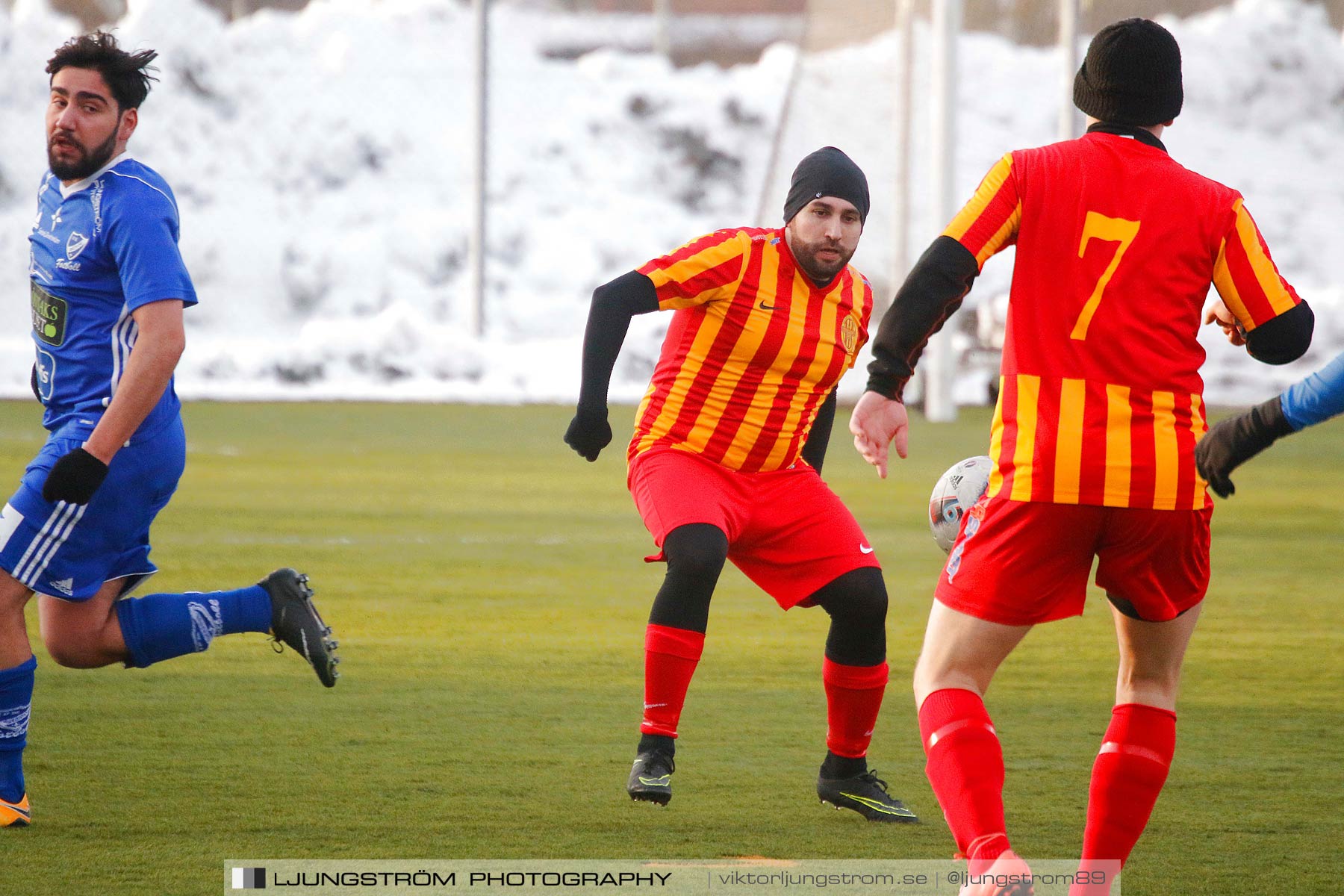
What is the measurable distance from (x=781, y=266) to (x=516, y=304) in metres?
21.8

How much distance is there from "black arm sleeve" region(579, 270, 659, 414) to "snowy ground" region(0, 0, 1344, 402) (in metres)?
19.5

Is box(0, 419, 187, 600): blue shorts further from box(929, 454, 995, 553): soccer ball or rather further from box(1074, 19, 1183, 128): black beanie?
box(1074, 19, 1183, 128): black beanie

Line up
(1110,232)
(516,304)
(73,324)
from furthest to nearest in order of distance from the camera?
1. (516,304)
2. (73,324)
3. (1110,232)

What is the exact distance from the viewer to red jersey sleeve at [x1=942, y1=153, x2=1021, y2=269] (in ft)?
9.50

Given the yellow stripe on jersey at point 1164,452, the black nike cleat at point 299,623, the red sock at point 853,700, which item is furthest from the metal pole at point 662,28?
the yellow stripe on jersey at point 1164,452

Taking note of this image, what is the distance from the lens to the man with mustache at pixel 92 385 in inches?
144

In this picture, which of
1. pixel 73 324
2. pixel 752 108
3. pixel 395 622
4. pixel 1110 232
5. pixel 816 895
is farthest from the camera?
pixel 752 108

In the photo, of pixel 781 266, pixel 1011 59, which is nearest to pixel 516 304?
pixel 1011 59

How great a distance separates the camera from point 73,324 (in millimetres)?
3771

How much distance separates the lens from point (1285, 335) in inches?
117

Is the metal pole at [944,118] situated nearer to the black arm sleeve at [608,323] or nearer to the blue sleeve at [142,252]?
the black arm sleeve at [608,323]

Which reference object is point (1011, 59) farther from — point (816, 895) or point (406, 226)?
point (816, 895)

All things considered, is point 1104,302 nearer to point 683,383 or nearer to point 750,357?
point 750,357

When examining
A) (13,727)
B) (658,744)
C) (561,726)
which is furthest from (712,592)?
(13,727)
